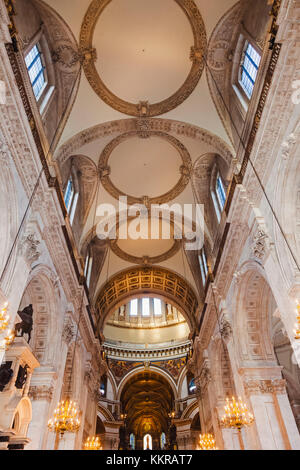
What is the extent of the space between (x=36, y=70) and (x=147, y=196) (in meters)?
8.65

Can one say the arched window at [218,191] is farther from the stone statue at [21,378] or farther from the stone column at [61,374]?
the stone statue at [21,378]

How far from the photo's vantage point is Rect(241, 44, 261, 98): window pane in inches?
421

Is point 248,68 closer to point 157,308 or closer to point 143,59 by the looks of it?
point 143,59

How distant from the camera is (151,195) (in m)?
17.8

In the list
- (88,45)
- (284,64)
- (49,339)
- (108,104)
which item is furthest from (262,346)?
(88,45)

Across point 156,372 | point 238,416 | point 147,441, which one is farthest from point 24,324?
point 147,441

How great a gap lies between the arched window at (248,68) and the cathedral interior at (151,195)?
96 millimetres

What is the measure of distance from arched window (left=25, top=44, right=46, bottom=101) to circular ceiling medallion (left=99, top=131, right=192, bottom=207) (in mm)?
4238

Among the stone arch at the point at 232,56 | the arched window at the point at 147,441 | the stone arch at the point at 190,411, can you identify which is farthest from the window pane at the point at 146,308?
the stone arch at the point at 232,56

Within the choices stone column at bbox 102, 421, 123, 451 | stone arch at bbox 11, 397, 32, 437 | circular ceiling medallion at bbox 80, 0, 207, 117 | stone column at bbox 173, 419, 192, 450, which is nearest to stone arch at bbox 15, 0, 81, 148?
circular ceiling medallion at bbox 80, 0, 207, 117

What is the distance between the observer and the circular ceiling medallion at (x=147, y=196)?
48.7 ft

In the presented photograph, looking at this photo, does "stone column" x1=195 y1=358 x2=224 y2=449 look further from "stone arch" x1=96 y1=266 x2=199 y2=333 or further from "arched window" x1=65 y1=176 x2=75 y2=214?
"arched window" x1=65 y1=176 x2=75 y2=214

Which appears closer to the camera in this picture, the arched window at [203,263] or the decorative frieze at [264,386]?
the decorative frieze at [264,386]

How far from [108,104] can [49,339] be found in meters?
9.99
